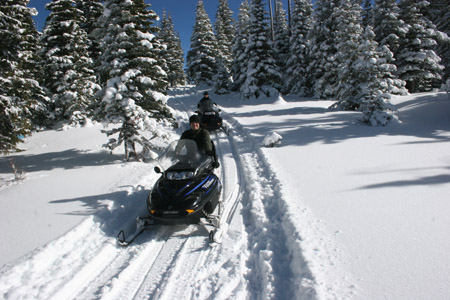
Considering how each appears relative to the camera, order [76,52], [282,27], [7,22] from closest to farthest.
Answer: [7,22]
[76,52]
[282,27]

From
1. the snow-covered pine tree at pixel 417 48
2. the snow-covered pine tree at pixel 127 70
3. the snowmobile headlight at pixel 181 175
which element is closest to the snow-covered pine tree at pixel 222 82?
the snow-covered pine tree at pixel 417 48

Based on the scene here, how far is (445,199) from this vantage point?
4.88m

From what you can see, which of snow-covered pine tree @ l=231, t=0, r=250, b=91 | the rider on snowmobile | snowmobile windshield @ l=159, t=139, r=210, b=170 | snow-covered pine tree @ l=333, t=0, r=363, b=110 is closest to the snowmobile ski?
snowmobile windshield @ l=159, t=139, r=210, b=170

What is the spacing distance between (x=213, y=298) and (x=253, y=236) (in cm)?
158

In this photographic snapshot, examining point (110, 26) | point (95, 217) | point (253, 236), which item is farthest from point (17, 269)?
point (110, 26)

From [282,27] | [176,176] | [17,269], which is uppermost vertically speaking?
[282,27]

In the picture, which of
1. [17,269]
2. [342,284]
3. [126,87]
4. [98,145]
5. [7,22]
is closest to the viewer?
[342,284]

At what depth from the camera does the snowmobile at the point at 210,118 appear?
1348 cm

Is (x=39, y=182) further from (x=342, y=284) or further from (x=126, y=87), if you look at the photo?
(x=342, y=284)

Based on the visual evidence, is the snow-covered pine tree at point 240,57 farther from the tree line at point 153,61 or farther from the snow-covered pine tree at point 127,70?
the snow-covered pine tree at point 127,70

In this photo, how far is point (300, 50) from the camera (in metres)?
26.7

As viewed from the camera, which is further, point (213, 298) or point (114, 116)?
point (114, 116)

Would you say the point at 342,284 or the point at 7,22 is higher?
the point at 7,22

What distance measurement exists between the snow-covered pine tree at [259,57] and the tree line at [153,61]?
0.10m
